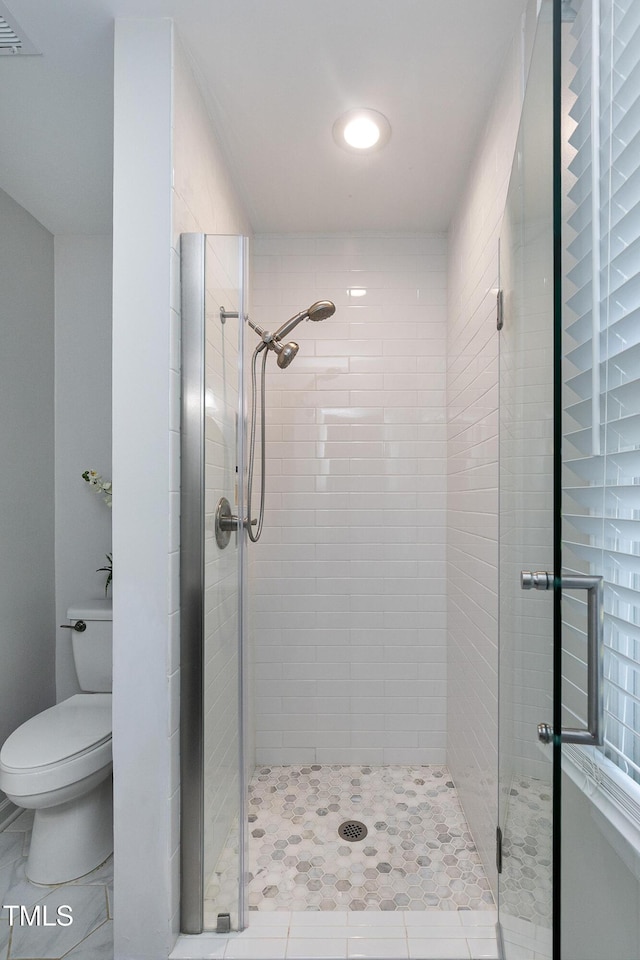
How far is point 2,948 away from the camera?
158 centimetres

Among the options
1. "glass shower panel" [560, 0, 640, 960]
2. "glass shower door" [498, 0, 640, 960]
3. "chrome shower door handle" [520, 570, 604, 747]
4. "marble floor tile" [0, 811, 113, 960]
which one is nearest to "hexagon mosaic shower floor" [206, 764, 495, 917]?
"marble floor tile" [0, 811, 113, 960]

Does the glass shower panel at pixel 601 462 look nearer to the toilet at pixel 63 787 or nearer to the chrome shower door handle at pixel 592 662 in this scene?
the chrome shower door handle at pixel 592 662

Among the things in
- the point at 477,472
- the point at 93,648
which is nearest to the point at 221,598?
the point at 477,472

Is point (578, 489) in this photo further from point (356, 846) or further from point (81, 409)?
point (81, 409)

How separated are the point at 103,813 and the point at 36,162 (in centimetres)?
238

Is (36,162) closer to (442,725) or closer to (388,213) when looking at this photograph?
(388,213)

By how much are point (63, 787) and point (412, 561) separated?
1648 millimetres

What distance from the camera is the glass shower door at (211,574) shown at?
1562mm

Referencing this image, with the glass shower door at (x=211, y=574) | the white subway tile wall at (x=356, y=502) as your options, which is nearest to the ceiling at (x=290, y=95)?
the white subway tile wall at (x=356, y=502)

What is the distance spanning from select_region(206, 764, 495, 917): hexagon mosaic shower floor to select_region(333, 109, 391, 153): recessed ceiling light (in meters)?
2.25

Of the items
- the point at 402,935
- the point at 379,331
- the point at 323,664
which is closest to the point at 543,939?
the point at 402,935

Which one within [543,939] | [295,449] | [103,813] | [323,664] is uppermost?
[295,449]

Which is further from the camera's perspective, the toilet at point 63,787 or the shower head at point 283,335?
the shower head at point 283,335

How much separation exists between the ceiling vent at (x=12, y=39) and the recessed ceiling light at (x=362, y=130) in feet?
3.05
